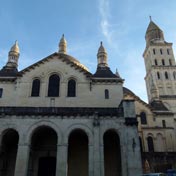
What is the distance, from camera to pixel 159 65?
161 feet

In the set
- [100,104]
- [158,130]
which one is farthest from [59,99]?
[158,130]

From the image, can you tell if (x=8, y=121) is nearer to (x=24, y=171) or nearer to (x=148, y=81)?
(x=24, y=171)

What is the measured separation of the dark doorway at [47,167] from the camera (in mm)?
21531

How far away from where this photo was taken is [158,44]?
51781 mm

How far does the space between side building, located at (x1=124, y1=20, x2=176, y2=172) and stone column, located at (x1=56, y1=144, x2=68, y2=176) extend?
11.0 metres

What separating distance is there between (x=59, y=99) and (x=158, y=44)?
1426 inches

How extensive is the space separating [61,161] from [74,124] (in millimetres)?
3378

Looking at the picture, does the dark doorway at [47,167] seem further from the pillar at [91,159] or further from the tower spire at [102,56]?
the tower spire at [102,56]

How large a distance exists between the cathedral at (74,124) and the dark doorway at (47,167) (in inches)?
→ 0.7

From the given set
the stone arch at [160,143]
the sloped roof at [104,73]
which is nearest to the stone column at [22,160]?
the sloped roof at [104,73]

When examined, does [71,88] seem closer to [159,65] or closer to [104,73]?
[104,73]

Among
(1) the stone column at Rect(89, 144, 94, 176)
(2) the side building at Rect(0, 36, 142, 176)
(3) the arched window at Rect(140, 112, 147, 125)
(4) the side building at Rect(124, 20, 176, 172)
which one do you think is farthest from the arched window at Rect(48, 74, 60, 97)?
(3) the arched window at Rect(140, 112, 147, 125)

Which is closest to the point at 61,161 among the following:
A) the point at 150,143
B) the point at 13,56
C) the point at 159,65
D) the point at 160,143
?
the point at 150,143

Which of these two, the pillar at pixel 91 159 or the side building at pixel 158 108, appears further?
the side building at pixel 158 108
